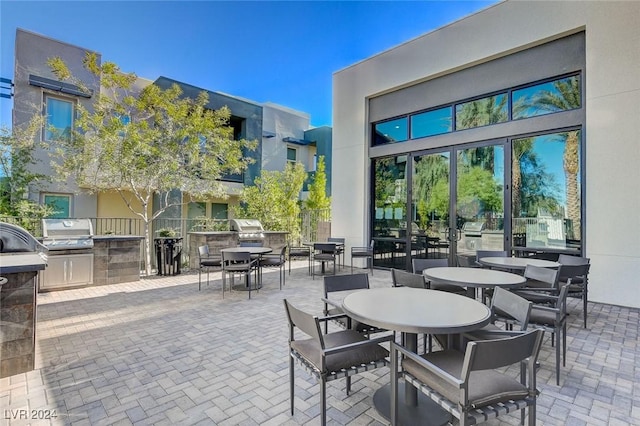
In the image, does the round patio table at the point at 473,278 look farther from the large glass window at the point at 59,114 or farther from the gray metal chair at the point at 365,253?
the large glass window at the point at 59,114

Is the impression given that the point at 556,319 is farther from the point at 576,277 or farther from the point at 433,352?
the point at 576,277

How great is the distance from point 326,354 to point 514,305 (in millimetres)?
1502

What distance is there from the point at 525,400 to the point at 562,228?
5469 millimetres

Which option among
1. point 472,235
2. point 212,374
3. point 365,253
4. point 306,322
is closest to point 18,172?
point 212,374

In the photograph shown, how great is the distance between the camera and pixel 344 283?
306cm

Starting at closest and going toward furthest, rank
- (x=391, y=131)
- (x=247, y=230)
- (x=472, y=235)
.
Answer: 1. (x=472, y=235)
2. (x=391, y=131)
3. (x=247, y=230)

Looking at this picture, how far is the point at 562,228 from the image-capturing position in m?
5.80

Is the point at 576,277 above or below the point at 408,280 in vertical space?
below

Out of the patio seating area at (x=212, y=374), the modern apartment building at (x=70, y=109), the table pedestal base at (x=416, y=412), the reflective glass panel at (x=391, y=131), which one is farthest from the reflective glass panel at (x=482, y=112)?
the modern apartment building at (x=70, y=109)

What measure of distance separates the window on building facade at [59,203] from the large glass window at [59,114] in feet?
5.84

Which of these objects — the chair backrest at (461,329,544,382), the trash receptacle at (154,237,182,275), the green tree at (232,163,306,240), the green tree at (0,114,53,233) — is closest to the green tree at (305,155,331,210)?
the green tree at (232,163,306,240)

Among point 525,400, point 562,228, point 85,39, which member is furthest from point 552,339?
point 85,39

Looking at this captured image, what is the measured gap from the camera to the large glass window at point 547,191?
18.7 ft

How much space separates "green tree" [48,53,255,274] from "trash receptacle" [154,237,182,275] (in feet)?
1.01
